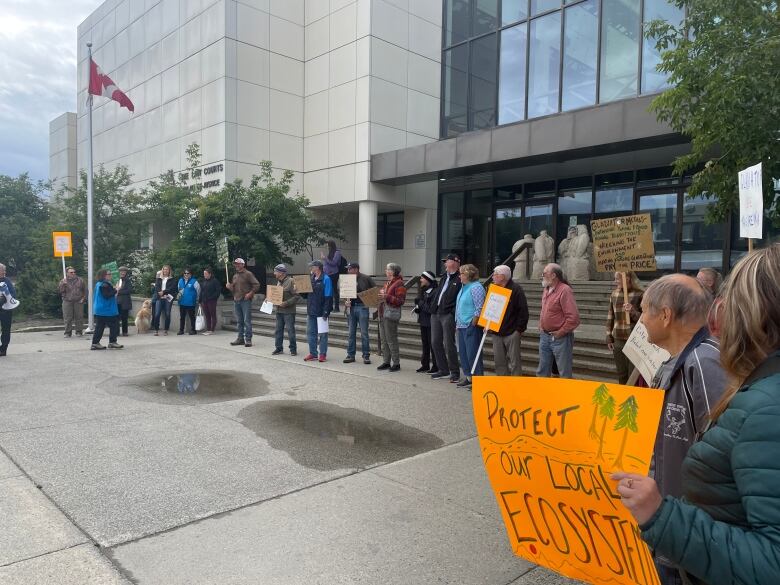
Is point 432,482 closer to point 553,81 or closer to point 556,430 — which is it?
point 556,430

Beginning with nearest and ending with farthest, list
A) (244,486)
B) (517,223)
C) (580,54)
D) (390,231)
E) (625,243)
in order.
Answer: (244,486) → (625,243) → (580,54) → (517,223) → (390,231)

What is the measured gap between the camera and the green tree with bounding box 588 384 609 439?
196cm

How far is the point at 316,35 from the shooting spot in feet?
67.9

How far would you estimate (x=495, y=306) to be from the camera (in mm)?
7258

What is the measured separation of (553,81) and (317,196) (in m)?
9.13

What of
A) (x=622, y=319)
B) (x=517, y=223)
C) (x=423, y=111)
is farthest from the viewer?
(x=423, y=111)

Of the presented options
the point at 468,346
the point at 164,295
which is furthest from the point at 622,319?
the point at 164,295

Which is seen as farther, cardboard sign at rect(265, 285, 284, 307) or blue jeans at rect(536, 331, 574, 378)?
cardboard sign at rect(265, 285, 284, 307)

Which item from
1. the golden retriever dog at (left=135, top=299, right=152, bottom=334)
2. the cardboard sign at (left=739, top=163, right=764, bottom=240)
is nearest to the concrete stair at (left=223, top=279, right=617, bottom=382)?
the golden retriever dog at (left=135, top=299, right=152, bottom=334)

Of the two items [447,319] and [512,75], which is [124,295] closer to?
[447,319]

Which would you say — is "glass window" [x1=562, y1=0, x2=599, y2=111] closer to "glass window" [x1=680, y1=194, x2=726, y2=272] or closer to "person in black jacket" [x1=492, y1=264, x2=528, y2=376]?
"glass window" [x1=680, y1=194, x2=726, y2=272]

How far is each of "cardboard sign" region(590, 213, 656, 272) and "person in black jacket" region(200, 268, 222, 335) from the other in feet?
35.5

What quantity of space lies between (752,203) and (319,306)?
7299 mm

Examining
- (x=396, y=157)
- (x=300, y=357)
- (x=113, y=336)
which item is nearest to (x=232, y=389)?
(x=300, y=357)
